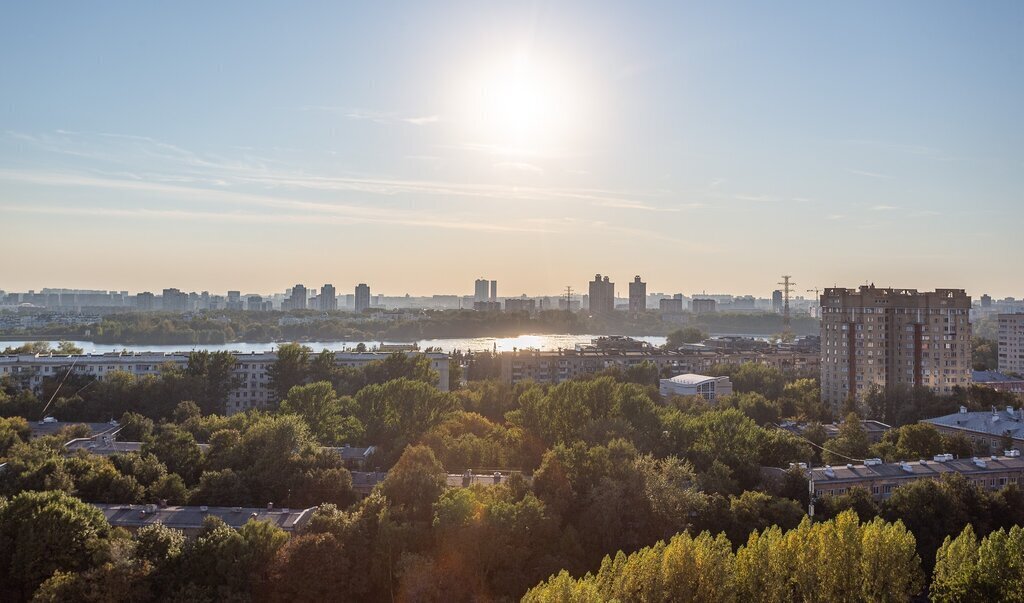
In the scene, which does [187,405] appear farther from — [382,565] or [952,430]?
[952,430]

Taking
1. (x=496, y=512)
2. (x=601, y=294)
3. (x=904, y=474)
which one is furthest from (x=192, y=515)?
(x=601, y=294)

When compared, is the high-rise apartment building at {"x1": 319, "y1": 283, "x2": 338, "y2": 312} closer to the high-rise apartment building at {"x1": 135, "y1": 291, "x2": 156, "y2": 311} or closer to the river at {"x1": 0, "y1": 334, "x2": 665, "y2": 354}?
the high-rise apartment building at {"x1": 135, "y1": 291, "x2": 156, "y2": 311}

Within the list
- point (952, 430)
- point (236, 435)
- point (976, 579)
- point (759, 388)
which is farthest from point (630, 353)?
point (976, 579)

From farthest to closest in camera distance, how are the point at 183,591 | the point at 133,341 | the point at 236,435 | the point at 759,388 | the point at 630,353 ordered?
the point at 133,341 → the point at 630,353 → the point at 759,388 → the point at 236,435 → the point at 183,591

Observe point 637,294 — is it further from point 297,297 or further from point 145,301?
point 145,301

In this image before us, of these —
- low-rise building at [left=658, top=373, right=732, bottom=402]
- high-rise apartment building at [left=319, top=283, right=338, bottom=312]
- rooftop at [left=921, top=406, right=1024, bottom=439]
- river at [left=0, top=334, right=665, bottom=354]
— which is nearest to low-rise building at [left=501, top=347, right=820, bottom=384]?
low-rise building at [left=658, top=373, right=732, bottom=402]

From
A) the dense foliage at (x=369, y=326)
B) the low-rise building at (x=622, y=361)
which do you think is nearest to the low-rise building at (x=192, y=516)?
the low-rise building at (x=622, y=361)
